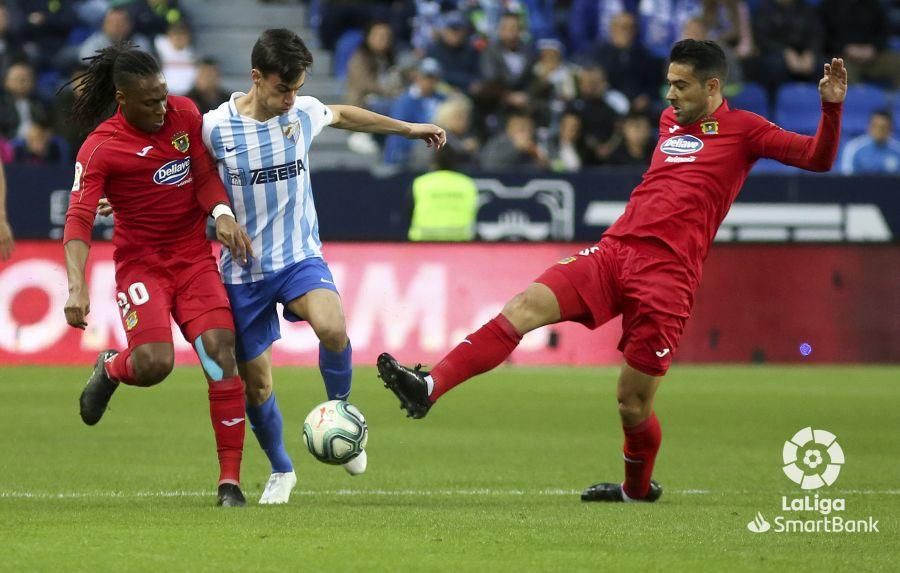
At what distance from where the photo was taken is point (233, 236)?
7.60 m

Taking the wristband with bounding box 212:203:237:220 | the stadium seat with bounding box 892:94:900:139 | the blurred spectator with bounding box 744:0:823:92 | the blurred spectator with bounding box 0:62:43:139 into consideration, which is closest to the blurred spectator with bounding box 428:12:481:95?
the blurred spectator with bounding box 744:0:823:92

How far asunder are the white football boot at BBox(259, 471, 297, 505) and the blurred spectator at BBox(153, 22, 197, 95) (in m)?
12.9

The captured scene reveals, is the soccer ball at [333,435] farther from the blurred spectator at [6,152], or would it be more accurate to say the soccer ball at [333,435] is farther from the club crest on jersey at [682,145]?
the blurred spectator at [6,152]

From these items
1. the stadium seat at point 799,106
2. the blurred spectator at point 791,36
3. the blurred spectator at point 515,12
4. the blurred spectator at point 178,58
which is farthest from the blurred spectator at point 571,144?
the blurred spectator at point 178,58

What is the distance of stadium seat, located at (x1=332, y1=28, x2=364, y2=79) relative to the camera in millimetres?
21744

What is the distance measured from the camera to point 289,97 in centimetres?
782

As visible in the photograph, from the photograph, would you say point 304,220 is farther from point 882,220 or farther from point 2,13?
point 2,13

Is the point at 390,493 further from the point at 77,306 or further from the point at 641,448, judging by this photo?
the point at 77,306

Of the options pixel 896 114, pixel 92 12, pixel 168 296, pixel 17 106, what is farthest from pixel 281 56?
pixel 896 114

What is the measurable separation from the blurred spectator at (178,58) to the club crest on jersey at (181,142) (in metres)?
12.7

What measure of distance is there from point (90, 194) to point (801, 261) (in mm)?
10261

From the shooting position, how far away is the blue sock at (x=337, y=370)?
8031mm

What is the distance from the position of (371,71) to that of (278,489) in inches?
514

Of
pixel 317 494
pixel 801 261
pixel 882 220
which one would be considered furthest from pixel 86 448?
pixel 882 220
